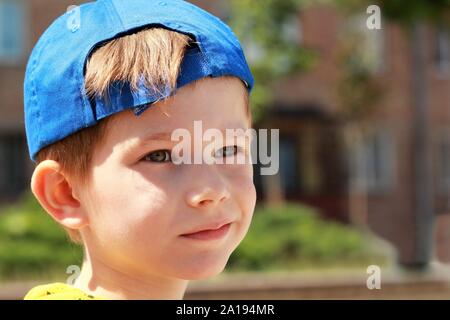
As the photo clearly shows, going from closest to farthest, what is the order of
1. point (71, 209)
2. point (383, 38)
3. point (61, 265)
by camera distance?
1. point (71, 209)
2. point (61, 265)
3. point (383, 38)

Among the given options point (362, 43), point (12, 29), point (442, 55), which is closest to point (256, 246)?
point (362, 43)

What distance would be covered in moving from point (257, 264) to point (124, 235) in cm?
862

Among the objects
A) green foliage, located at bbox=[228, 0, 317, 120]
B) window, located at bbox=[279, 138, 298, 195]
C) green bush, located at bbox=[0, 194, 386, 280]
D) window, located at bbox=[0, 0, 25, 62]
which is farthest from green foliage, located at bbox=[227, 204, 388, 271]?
window, located at bbox=[0, 0, 25, 62]

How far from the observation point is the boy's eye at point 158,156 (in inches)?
47.2

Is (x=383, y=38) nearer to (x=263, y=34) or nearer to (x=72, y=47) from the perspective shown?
(x=263, y=34)

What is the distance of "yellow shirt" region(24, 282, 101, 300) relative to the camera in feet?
4.27

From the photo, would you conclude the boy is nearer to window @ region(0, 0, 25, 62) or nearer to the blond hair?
the blond hair

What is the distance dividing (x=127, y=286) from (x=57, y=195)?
193mm

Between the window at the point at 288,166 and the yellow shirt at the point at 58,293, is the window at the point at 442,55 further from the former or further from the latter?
the yellow shirt at the point at 58,293

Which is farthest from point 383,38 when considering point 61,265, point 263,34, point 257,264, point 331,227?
point 61,265

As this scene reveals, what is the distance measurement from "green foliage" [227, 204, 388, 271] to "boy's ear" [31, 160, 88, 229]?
8331mm

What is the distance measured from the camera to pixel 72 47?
1.23 metres

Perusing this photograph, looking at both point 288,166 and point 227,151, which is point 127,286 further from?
point 288,166

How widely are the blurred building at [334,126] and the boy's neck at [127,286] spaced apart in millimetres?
14129
